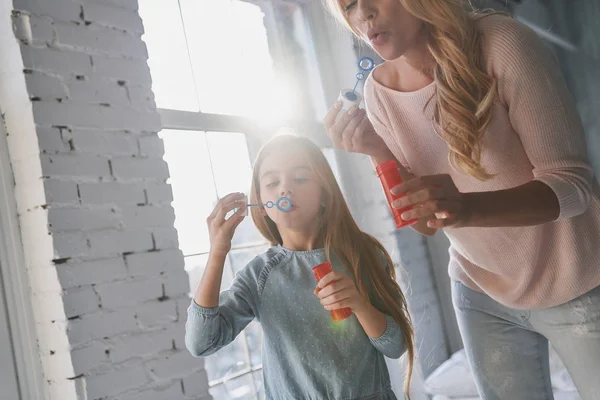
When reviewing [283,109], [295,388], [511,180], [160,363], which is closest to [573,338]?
[511,180]

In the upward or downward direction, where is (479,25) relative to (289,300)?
upward

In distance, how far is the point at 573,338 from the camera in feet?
3.87

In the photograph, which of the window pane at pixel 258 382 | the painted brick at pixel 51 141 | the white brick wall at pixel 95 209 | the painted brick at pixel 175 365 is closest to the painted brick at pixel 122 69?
the white brick wall at pixel 95 209

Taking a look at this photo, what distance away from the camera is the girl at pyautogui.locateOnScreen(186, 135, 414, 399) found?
135cm

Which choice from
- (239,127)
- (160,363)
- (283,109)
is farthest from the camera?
(283,109)

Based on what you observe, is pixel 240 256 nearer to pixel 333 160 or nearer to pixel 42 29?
pixel 333 160

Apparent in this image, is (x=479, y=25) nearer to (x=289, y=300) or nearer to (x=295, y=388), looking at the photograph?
(x=289, y=300)

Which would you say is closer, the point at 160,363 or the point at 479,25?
the point at 479,25

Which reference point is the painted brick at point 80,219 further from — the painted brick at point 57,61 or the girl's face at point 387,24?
the girl's face at point 387,24

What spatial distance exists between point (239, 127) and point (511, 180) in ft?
4.38

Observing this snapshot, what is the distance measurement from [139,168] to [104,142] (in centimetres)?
12

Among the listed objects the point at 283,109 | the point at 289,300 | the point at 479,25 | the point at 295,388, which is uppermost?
the point at 283,109

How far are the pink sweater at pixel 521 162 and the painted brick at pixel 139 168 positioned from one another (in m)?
0.68

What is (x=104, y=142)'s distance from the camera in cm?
164
